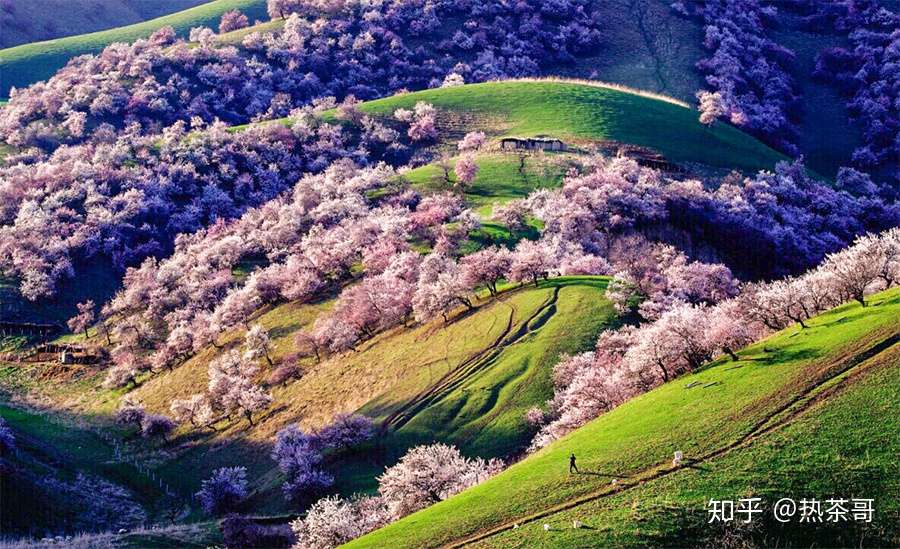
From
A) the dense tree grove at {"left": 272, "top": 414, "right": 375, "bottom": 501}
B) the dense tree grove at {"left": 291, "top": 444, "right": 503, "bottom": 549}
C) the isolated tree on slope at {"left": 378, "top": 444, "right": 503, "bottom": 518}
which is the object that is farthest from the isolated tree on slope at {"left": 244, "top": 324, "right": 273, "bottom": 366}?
the isolated tree on slope at {"left": 378, "top": 444, "right": 503, "bottom": 518}

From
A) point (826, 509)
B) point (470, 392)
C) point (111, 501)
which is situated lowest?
point (111, 501)

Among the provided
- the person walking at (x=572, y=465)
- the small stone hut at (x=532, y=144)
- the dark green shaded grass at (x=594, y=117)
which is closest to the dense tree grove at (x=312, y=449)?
the person walking at (x=572, y=465)

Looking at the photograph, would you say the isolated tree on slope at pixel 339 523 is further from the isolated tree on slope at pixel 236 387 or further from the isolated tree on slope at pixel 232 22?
the isolated tree on slope at pixel 232 22

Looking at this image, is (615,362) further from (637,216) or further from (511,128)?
(511,128)

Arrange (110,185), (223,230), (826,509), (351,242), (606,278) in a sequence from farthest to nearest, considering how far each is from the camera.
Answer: (110,185) → (223,230) → (351,242) → (606,278) → (826,509)

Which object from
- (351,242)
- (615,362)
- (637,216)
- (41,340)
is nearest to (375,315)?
(351,242)

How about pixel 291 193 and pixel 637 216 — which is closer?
pixel 637 216

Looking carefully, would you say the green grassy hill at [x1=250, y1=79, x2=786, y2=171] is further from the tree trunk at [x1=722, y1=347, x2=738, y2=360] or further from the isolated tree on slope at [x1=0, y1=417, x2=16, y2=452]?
the isolated tree on slope at [x1=0, y1=417, x2=16, y2=452]
